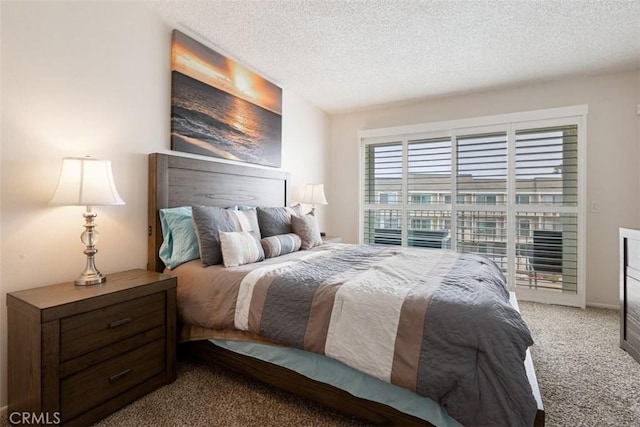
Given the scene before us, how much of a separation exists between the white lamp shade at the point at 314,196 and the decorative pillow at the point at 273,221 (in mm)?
885

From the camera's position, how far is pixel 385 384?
54.1 inches

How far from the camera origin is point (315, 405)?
1.66 metres

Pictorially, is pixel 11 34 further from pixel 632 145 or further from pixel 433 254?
pixel 632 145

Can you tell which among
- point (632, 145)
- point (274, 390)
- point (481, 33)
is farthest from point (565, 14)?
point (274, 390)

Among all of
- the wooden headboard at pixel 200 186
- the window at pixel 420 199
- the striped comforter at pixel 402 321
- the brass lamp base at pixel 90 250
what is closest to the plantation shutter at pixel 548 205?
the window at pixel 420 199

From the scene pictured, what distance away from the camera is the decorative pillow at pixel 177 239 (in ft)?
7.02

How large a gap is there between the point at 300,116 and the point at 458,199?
2282 millimetres

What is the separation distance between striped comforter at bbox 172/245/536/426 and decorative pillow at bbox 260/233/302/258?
36 cm

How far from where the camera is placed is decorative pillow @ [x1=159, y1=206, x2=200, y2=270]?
214 centimetres

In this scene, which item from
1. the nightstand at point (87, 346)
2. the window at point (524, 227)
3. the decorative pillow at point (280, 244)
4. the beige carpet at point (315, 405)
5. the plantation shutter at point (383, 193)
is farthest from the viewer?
the plantation shutter at point (383, 193)

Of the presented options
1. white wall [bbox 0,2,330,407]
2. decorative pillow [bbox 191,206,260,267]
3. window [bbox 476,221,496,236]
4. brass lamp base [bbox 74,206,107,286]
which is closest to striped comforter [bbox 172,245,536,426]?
decorative pillow [bbox 191,206,260,267]

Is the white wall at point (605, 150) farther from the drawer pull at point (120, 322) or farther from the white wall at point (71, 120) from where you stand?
the drawer pull at point (120, 322)

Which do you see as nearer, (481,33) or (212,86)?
(481,33)

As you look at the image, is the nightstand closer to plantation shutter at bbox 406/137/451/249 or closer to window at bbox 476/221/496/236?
plantation shutter at bbox 406/137/451/249
